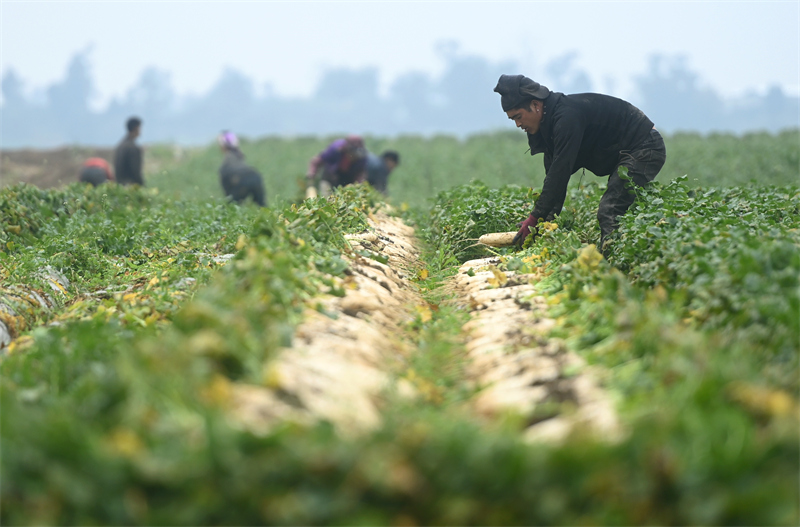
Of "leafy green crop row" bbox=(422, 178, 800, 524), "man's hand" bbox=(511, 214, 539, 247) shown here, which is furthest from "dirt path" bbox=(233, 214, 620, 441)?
"man's hand" bbox=(511, 214, 539, 247)

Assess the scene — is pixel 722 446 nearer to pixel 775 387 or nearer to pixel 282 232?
pixel 775 387

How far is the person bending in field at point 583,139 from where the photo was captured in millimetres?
5973

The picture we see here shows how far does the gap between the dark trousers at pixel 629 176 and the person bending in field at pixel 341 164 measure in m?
5.61

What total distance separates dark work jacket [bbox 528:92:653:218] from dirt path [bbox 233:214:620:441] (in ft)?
3.80

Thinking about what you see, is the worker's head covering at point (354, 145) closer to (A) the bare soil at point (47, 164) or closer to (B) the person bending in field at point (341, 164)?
(B) the person bending in field at point (341, 164)

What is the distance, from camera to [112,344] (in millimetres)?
3574

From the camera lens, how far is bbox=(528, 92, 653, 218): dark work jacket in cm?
596

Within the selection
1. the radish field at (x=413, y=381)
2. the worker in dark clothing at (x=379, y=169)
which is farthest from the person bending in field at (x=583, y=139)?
the worker in dark clothing at (x=379, y=169)

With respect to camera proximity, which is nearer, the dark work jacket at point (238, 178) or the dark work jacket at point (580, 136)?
the dark work jacket at point (580, 136)

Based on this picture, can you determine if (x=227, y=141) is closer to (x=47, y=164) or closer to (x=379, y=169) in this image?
(x=379, y=169)

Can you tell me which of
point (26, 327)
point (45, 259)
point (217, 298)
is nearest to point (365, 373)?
point (217, 298)

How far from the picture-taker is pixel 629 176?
621 centimetres

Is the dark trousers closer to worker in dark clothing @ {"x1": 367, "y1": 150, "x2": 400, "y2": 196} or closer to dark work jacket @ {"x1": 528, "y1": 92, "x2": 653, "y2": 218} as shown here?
dark work jacket @ {"x1": 528, "y1": 92, "x2": 653, "y2": 218}

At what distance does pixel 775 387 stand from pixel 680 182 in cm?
414
